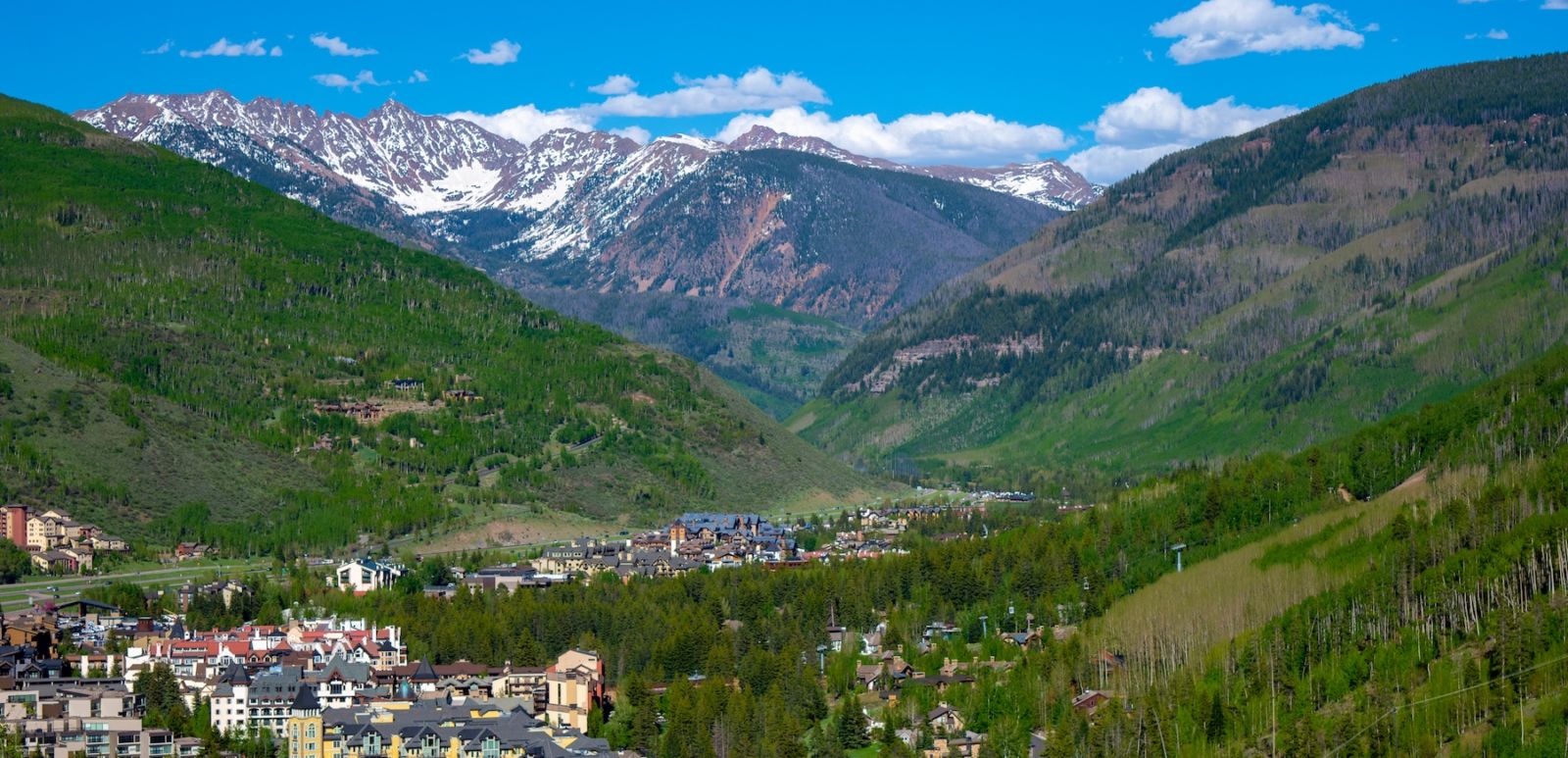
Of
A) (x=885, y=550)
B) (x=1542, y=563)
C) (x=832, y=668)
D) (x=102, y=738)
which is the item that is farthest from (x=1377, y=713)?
(x=885, y=550)

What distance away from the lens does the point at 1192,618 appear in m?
140

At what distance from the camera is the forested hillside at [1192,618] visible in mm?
115250

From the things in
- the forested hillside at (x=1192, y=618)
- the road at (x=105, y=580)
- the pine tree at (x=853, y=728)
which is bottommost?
the pine tree at (x=853, y=728)

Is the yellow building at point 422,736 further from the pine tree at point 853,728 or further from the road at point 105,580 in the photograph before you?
the road at point 105,580

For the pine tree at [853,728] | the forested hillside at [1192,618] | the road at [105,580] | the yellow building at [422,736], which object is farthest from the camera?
the road at [105,580]

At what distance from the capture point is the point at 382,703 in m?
127

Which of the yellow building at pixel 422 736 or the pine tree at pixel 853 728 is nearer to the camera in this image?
the yellow building at pixel 422 736

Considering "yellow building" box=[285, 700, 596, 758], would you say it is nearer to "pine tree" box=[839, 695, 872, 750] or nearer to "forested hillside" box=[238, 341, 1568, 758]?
"forested hillside" box=[238, 341, 1568, 758]

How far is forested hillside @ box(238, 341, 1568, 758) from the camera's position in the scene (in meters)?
115

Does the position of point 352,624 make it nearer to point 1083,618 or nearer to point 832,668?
point 832,668

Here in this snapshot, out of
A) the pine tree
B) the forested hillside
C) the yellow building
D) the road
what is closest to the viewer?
the forested hillside

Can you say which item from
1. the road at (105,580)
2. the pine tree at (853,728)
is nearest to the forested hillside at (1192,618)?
the pine tree at (853,728)

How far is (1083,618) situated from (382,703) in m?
46.3

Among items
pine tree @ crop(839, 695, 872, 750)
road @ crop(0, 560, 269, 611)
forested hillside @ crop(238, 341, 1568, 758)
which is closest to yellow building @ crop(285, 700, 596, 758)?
forested hillside @ crop(238, 341, 1568, 758)
